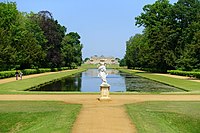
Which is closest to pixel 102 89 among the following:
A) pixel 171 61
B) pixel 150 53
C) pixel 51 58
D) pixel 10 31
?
pixel 10 31

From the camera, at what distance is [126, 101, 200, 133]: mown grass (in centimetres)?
1105

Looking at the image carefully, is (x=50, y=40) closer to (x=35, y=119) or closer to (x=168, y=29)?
(x=168, y=29)

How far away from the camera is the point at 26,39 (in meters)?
60.7

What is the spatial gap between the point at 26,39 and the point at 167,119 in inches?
2011

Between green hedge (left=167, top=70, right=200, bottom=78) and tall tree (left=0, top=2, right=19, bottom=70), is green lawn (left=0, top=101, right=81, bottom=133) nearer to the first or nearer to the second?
green hedge (left=167, top=70, right=200, bottom=78)

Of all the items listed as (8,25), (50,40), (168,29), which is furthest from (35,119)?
(50,40)

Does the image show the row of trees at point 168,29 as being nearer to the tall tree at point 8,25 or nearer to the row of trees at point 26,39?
the row of trees at point 26,39

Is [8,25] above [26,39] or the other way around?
above

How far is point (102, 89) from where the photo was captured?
1795 centimetres

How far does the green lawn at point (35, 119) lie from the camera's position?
11.0 meters

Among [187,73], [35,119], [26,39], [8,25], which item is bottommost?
[35,119]

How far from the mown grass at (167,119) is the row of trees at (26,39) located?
3502cm

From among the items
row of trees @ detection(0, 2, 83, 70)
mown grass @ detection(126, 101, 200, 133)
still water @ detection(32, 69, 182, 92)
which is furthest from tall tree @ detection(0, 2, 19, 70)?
mown grass @ detection(126, 101, 200, 133)

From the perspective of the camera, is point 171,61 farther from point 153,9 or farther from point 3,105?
point 3,105
